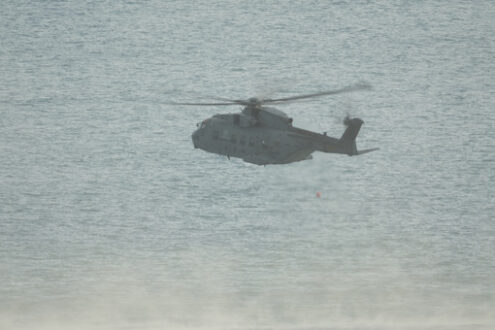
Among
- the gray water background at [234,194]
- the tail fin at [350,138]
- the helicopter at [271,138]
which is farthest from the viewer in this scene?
the gray water background at [234,194]

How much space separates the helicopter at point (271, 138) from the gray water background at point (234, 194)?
2934mm

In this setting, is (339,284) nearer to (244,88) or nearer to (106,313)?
(106,313)

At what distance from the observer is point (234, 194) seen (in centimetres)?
16162

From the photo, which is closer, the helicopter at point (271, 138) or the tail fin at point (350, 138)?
the helicopter at point (271, 138)

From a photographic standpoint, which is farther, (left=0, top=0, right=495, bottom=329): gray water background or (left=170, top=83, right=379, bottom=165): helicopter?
(left=0, top=0, right=495, bottom=329): gray water background

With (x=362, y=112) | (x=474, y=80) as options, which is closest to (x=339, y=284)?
(x=362, y=112)

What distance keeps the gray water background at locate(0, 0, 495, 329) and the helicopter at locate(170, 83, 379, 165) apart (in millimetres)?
2934

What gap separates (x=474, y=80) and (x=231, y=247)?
4710 centimetres

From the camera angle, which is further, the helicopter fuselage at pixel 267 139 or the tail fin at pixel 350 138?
the tail fin at pixel 350 138

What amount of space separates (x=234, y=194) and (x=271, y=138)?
35.8 m

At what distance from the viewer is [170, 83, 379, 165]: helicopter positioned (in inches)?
4956

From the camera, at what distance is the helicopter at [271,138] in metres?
126

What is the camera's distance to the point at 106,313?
140m

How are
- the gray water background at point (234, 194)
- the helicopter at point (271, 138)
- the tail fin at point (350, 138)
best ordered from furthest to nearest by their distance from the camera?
the gray water background at point (234, 194), the tail fin at point (350, 138), the helicopter at point (271, 138)
